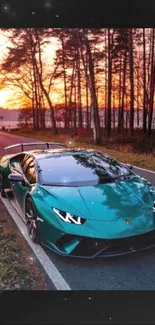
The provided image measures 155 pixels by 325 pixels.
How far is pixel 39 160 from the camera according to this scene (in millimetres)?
3881

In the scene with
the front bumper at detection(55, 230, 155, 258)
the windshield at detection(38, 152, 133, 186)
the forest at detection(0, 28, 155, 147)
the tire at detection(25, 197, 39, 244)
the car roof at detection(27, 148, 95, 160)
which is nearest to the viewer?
the front bumper at detection(55, 230, 155, 258)

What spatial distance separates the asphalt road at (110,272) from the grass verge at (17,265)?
0.70 feet

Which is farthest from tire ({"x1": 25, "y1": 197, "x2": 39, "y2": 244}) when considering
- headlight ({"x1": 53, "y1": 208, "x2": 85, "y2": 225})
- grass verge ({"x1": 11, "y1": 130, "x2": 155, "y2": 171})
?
grass verge ({"x1": 11, "y1": 130, "x2": 155, "y2": 171})

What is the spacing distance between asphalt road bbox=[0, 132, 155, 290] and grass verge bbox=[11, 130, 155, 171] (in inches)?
89.1

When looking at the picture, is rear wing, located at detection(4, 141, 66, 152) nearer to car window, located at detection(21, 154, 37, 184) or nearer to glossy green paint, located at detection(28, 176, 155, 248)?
car window, located at detection(21, 154, 37, 184)

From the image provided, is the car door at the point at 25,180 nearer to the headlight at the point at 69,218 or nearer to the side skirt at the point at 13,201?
the side skirt at the point at 13,201

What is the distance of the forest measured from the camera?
184 inches

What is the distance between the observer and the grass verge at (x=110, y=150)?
5164mm

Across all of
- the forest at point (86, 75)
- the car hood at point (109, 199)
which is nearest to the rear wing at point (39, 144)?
the forest at point (86, 75)

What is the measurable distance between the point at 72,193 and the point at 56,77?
2601 millimetres

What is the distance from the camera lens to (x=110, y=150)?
569 cm

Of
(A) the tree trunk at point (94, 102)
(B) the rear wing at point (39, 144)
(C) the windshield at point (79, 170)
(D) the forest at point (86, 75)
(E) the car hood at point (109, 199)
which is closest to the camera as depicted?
(E) the car hood at point (109, 199)
